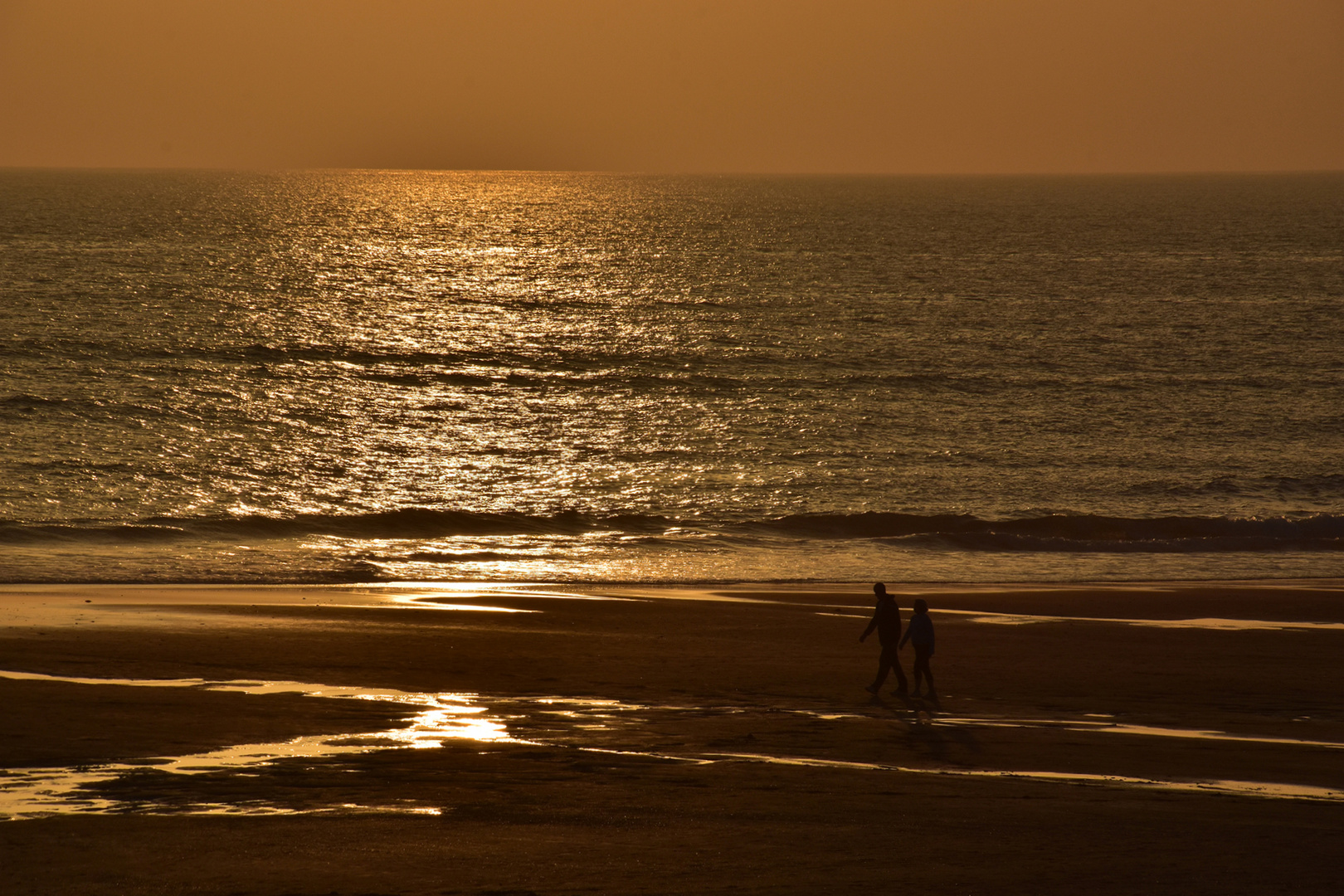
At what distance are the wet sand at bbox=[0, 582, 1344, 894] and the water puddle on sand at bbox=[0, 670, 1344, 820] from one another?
57 mm

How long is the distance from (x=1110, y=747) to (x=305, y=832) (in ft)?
28.5

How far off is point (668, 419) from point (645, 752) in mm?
34789

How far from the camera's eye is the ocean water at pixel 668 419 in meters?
31.5

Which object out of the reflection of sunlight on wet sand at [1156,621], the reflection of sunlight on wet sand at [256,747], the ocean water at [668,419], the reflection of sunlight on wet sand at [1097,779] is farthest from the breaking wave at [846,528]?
the reflection of sunlight on wet sand at [1097,779]

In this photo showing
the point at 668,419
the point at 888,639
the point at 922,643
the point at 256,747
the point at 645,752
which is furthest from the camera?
the point at 668,419

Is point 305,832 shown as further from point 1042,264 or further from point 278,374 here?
point 1042,264

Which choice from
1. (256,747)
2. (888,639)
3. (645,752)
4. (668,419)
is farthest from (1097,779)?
(668,419)

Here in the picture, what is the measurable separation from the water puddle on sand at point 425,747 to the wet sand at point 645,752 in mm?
57

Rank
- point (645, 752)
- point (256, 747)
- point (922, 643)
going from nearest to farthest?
point (256, 747)
point (645, 752)
point (922, 643)

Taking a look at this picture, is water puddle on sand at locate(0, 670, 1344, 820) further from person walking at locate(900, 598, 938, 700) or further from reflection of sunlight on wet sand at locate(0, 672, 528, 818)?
person walking at locate(900, 598, 938, 700)

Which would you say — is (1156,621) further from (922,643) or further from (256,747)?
(256,747)

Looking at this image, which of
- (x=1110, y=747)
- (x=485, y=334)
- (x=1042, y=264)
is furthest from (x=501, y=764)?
(x=1042, y=264)

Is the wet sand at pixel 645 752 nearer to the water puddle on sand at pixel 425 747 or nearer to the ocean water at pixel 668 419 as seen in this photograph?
the water puddle on sand at pixel 425 747

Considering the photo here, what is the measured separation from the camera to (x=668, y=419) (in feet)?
159
